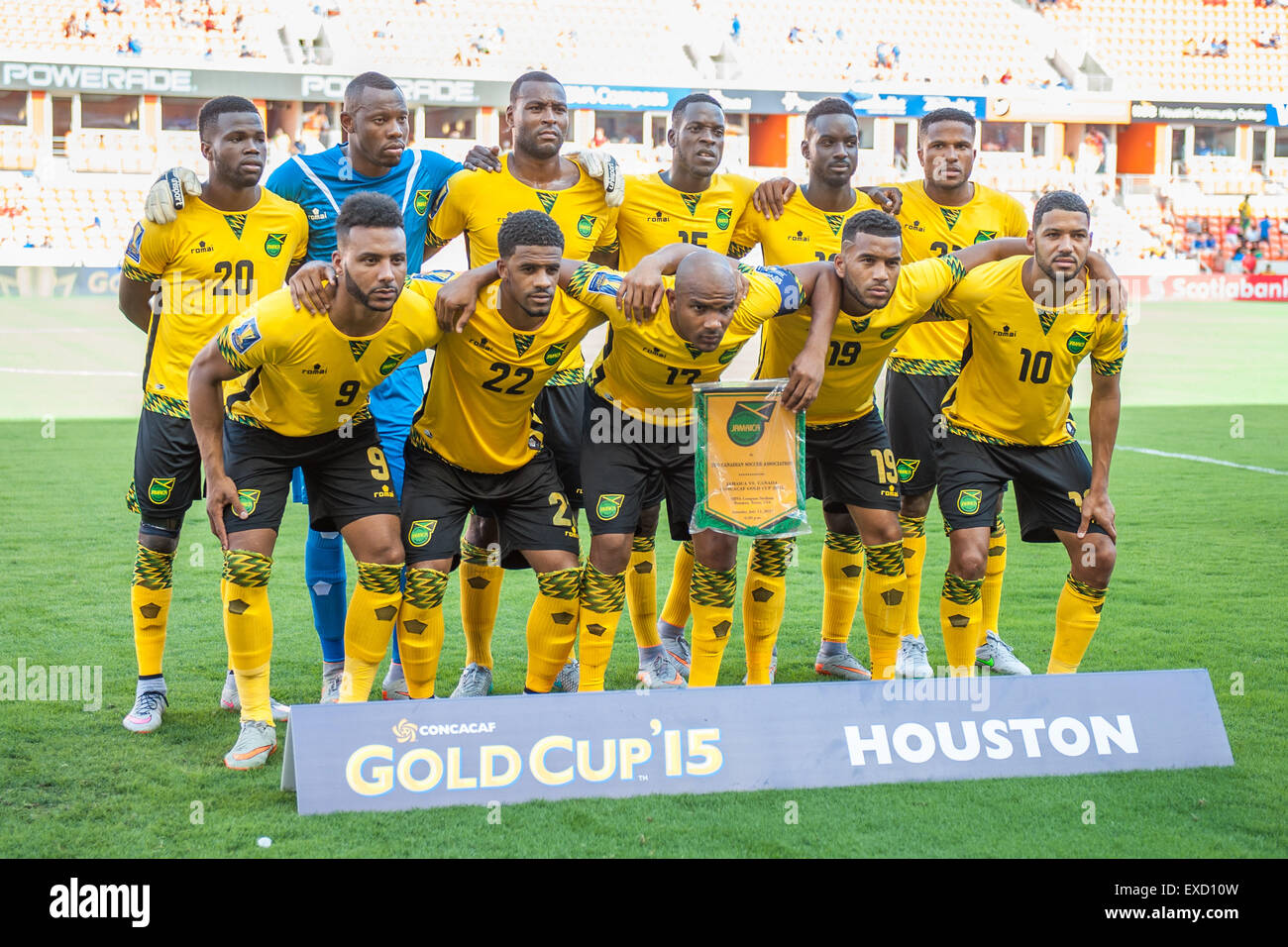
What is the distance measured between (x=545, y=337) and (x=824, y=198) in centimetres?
156

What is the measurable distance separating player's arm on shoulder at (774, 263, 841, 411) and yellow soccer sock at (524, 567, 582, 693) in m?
1.13

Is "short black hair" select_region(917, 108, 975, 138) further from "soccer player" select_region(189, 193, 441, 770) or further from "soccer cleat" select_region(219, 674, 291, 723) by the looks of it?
"soccer cleat" select_region(219, 674, 291, 723)

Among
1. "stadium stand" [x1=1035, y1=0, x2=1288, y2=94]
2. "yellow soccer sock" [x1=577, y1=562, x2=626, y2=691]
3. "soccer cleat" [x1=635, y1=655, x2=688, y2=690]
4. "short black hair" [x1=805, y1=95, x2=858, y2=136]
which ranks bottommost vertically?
"soccer cleat" [x1=635, y1=655, x2=688, y2=690]

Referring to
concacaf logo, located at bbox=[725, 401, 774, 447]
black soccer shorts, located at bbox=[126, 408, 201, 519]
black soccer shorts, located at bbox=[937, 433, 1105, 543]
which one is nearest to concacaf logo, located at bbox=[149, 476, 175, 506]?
black soccer shorts, located at bbox=[126, 408, 201, 519]

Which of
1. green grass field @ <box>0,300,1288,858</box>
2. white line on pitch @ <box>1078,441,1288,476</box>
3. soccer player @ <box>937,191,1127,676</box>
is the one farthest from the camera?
white line on pitch @ <box>1078,441,1288,476</box>

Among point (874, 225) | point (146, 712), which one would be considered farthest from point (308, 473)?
point (874, 225)

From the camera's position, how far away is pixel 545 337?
526 cm

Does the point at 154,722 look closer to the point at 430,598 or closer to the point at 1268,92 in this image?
the point at 430,598

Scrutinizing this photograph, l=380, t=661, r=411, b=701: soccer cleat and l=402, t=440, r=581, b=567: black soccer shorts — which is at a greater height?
l=402, t=440, r=581, b=567: black soccer shorts

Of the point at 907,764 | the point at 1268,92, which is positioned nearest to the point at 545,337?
the point at 907,764

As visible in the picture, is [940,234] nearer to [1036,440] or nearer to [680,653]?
[1036,440]

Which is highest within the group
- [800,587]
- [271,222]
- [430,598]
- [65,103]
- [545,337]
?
[65,103]

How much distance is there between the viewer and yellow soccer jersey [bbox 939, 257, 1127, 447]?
566cm

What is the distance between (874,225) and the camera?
5324mm
